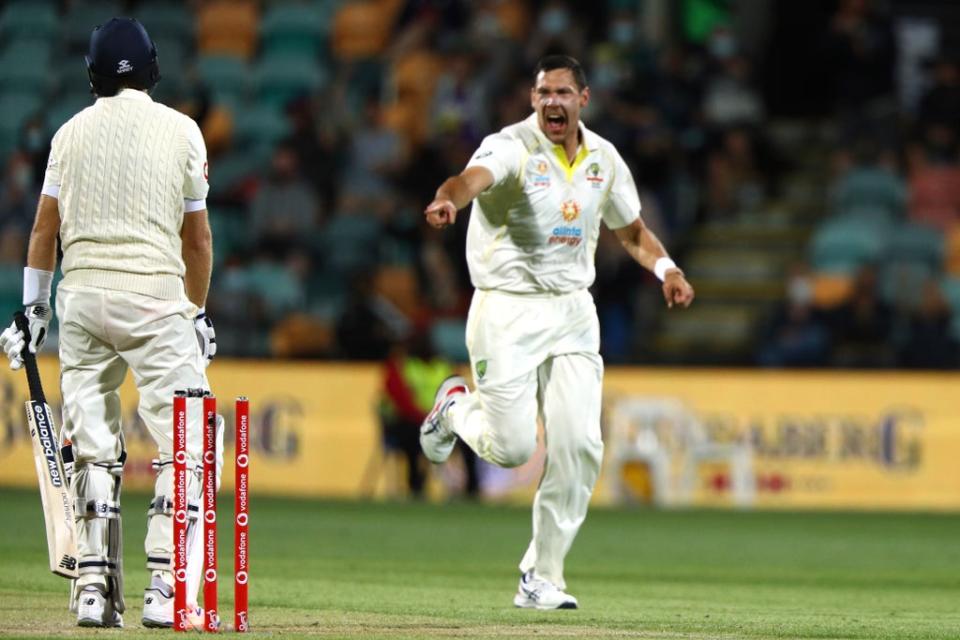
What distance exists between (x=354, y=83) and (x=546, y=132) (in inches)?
608

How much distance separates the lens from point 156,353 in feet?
25.1

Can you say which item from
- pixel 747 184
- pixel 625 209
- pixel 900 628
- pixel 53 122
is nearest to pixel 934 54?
pixel 747 184

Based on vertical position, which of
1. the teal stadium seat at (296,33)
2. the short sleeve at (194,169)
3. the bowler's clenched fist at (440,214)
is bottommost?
the bowler's clenched fist at (440,214)

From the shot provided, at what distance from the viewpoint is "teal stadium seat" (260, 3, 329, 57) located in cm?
2548

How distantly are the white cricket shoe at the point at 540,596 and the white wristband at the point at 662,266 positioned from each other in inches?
62.3

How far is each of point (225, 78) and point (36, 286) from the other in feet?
58.3

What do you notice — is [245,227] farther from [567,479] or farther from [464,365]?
[567,479]

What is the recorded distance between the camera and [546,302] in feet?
31.8

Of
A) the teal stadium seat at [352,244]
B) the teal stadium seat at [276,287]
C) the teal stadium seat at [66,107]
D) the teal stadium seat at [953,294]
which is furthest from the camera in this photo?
the teal stadium seat at [352,244]

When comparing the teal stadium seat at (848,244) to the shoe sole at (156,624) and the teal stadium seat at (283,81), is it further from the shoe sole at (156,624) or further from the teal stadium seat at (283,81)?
the shoe sole at (156,624)

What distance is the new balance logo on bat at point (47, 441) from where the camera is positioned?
7.79 meters

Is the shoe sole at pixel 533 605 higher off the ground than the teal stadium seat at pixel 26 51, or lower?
lower

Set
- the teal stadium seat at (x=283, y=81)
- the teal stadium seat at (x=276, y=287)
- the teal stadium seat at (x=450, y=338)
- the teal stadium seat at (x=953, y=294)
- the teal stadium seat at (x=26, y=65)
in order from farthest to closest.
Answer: the teal stadium seat at (x=283, y=81) < the teal stadium seat at (x=26, y=65) < the teal stadium seat at (x=276, y=287) < the teal stadium seat at (x=450, y=338) < the teal stadium seat at (x=953, y=294)

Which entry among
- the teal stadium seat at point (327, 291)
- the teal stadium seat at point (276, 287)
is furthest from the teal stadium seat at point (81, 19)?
the teal stadium seat at point (327, 291)
